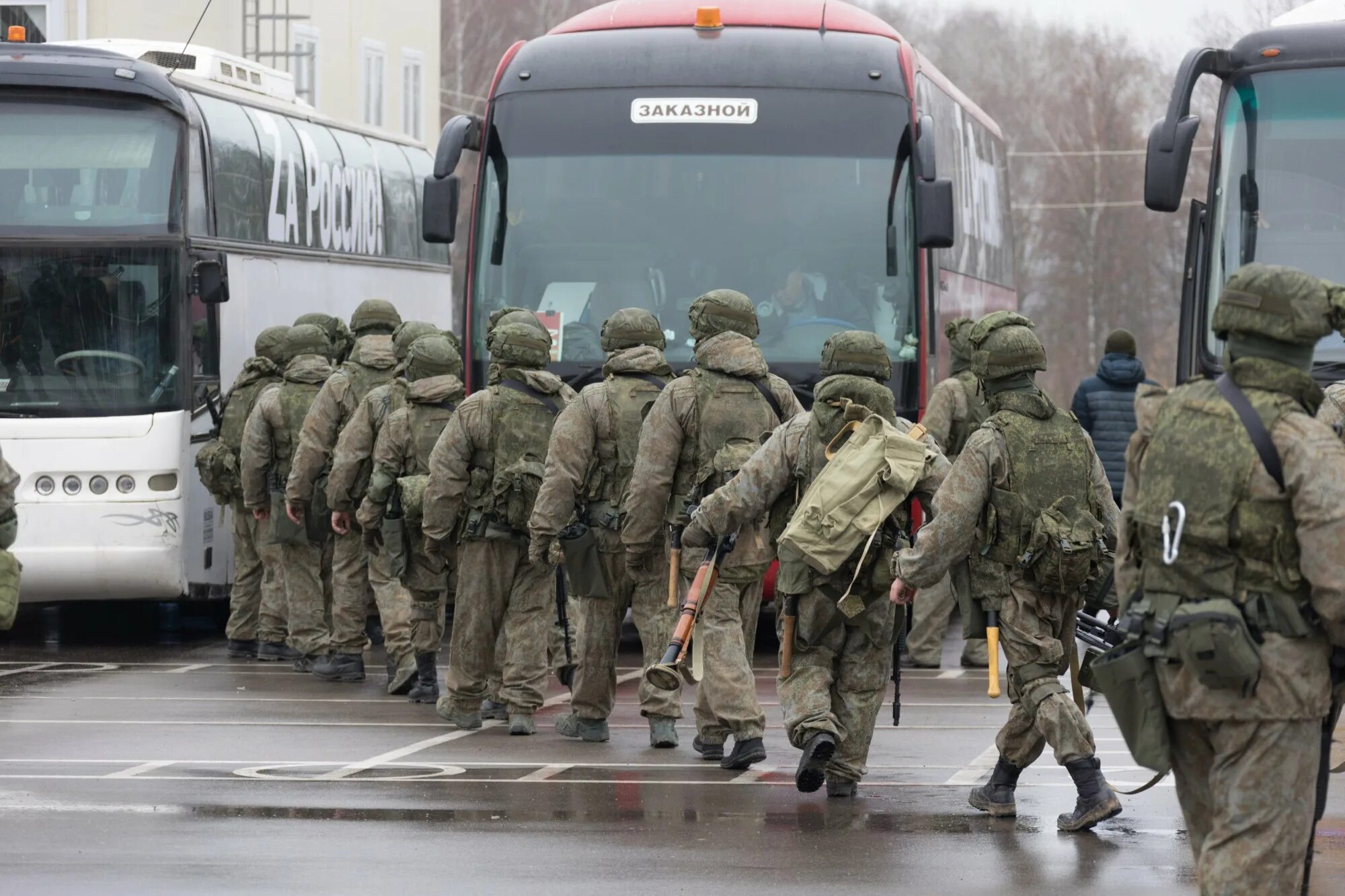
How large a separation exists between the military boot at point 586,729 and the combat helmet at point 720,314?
1830 mm

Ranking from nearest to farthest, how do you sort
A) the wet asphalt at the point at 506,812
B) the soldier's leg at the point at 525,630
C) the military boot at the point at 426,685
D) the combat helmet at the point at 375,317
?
the wet asphalt at the point at 506,812 → the soldier's leg at the point at 525,630 → the military boot at the point at 426,685 → the combat helmet at the point at 375,317

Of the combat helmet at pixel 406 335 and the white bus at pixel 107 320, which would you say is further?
the white bus at pixel 107 320

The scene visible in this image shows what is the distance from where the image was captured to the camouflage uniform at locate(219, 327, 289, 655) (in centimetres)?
1409

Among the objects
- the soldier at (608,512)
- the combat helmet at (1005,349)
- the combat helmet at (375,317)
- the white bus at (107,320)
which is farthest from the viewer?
the white bus at (107,320)

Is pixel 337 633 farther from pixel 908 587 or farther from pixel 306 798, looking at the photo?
pixel 908 587

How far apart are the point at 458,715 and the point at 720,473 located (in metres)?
2.02

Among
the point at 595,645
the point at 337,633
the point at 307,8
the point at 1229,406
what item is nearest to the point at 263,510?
the point at 337,633

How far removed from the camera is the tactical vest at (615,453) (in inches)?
415

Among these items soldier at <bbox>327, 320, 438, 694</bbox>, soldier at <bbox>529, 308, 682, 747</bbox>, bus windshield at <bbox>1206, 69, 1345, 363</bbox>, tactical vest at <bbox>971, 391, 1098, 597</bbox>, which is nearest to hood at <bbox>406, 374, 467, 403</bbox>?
soldier at <bbox>327, 320, 438, 694</bbox>

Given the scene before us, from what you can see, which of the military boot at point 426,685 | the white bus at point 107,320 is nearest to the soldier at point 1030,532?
the military boot at point 426,685

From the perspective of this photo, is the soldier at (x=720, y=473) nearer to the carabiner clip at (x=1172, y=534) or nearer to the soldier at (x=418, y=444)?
the soldier at (x=418, y=444)

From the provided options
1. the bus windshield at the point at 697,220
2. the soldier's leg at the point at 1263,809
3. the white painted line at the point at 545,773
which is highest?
the bus windshield at the point at 697,220

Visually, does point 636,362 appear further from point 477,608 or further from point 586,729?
point 586,729

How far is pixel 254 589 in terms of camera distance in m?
14.6
